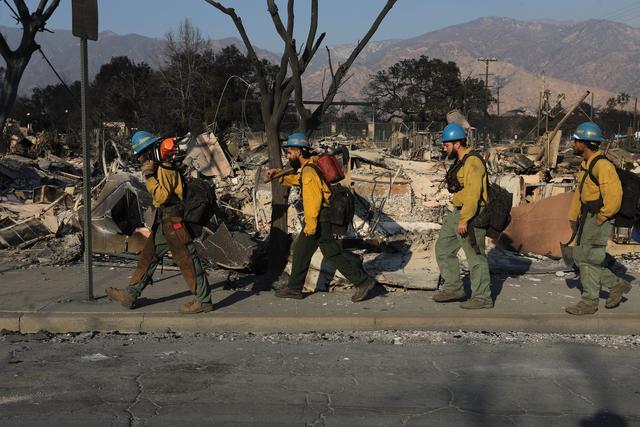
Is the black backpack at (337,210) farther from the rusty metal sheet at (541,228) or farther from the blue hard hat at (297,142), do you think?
the rusty metal sheet at (541,228)

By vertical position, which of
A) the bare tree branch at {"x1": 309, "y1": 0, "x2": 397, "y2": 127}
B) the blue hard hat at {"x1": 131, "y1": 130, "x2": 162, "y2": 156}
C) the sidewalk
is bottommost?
the sidewalk

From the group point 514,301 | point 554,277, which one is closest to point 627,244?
point 554,277

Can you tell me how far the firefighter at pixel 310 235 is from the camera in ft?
22.8

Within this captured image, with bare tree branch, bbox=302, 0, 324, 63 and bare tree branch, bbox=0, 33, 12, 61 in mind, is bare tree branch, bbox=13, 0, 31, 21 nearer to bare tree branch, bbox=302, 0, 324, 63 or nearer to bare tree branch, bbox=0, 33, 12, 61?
bare tree branch, bbox=0, 33, 12, 61

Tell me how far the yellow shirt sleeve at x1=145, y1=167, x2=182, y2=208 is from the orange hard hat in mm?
150

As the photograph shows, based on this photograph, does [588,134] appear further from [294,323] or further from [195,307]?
[195,307]

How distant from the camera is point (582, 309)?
6.84 metres

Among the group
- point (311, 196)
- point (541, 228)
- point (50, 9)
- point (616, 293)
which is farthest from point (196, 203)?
point (50, 9)

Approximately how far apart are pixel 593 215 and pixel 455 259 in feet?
4.38

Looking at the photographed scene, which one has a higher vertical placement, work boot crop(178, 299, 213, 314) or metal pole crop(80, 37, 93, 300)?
metal pole crop(80, 37, 93, 300)

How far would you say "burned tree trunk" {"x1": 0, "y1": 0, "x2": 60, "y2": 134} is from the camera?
11568 mm

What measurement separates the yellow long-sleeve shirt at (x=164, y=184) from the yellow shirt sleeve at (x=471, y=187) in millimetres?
2586

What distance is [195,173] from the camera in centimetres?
1284

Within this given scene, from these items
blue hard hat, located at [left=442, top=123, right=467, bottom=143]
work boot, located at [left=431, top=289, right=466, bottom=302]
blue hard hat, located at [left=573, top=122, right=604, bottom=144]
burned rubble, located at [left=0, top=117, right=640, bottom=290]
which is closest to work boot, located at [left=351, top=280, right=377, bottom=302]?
burned rubble, located at [left=0, top=117, right=640, bottom=290]
